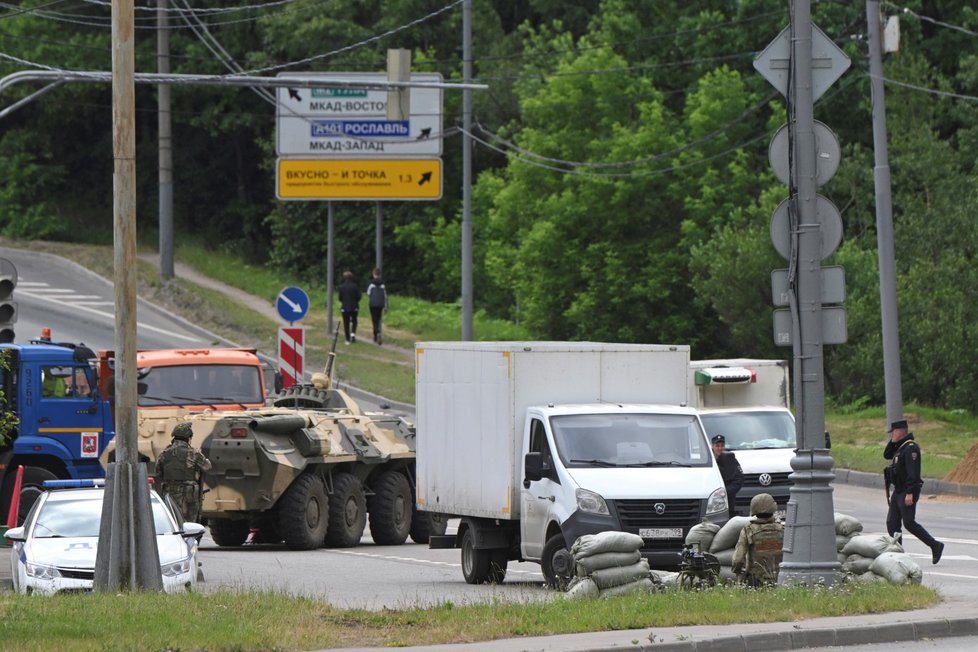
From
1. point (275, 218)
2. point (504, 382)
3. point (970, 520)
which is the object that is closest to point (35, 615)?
point (504, 382)

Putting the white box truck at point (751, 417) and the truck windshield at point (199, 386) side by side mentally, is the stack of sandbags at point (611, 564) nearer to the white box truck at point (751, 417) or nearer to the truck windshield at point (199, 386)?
the white box truck at point (751, 417)

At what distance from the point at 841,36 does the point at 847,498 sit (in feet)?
82.4

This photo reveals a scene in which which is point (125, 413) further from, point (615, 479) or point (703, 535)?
point (703, 535)

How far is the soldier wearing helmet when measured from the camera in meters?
15.6

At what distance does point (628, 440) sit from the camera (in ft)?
58.7

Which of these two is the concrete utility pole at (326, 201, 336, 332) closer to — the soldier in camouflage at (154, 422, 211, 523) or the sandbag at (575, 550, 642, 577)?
the soldier in camouflage at (154, 422, 211, 523)

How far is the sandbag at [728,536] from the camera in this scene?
53.4 ft

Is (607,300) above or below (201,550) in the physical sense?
above

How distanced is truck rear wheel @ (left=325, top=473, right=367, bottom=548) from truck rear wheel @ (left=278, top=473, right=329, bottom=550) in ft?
0.64

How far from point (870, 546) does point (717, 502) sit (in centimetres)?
180

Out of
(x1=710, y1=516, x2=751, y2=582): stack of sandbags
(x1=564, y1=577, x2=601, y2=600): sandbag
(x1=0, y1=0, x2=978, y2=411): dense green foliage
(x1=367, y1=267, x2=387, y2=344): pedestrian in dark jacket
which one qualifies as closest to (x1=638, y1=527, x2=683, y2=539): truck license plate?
(x1=710, y1=516, x2=751, y2=582): stack of sandbags

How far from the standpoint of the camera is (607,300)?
50812mm

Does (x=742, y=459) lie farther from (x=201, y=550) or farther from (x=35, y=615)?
(x=35, y=615)

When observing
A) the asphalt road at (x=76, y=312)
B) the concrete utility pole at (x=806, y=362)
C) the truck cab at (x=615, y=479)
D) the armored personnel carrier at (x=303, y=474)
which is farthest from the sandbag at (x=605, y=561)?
the asphalt road at (x=76, y=312)
